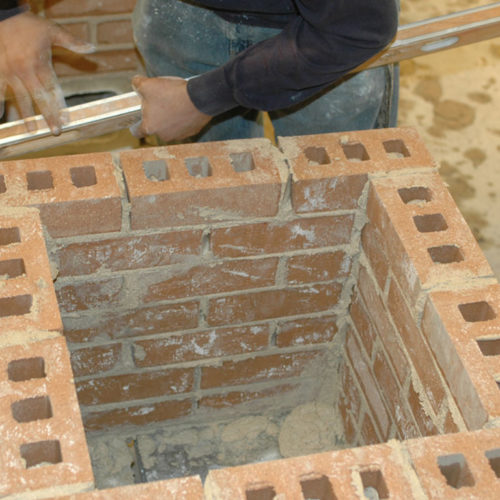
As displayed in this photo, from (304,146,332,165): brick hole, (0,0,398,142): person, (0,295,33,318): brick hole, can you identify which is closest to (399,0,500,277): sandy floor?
(0,0,398,142): person

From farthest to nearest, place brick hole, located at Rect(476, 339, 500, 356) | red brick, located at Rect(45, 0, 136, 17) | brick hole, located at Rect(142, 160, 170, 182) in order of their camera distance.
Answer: red brick, located at Rect(45, 0, 136, 17) → brick hole, located at Rect(142, 160, 170, 182) → brick hole, located at Rect(476, 339, 500, 356)

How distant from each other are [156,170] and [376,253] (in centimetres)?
58

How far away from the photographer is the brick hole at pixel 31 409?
4.46 feet

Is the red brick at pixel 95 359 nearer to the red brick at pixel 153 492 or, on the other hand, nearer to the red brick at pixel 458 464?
the red brick at pixel 153 492

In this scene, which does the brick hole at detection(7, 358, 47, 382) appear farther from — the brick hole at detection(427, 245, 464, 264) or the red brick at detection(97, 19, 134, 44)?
the red brick at detection(97, 19, 134, 44)

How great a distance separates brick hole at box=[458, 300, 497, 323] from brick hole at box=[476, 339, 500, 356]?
59mm

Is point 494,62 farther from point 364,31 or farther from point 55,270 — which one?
point 55,270

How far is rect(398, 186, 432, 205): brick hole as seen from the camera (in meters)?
1.83

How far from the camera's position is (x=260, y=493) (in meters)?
1.24

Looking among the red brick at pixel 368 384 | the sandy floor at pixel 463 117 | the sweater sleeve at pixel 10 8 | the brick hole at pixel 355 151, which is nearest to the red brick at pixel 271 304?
the red brick at pixel 368 384

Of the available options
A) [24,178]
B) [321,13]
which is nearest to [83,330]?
[24,178]

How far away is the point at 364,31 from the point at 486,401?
2.72ft

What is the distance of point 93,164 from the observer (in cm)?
178

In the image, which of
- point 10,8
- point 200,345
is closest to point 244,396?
point 200,345
